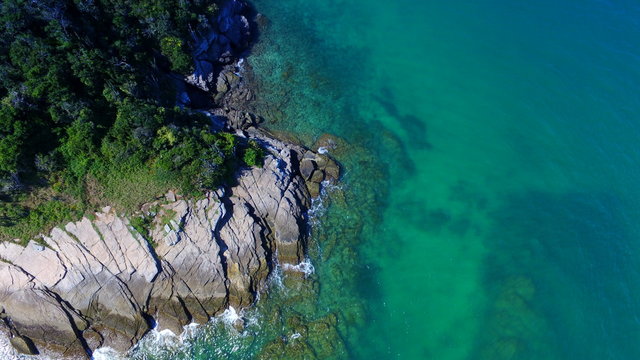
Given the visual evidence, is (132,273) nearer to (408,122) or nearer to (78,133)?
(78,133)

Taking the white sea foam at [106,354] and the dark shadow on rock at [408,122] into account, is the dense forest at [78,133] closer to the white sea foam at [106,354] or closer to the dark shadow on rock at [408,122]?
the white sea foam at [106,354]

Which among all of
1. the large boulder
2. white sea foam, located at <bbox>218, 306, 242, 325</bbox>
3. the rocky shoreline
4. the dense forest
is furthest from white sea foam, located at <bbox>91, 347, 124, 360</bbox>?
the dense forest

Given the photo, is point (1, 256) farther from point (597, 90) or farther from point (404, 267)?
point (597, 90)

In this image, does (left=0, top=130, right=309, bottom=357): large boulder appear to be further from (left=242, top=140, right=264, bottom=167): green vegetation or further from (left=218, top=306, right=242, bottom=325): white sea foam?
(left=242, top=140, right=264, bottom=167): green vegetation

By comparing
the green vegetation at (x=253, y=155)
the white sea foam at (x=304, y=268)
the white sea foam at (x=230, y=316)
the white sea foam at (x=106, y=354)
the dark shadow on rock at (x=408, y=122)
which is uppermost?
the dark shadow on rock at (x=408, y=122)

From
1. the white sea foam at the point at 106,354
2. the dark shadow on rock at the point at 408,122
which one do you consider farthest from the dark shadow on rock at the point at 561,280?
the white sea foam at the point at 106,354

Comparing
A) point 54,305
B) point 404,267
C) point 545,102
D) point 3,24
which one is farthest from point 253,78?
point 545,102
